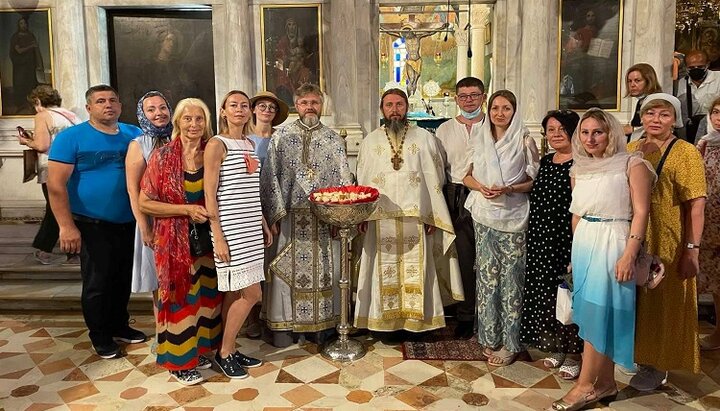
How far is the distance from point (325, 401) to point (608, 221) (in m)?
1.87

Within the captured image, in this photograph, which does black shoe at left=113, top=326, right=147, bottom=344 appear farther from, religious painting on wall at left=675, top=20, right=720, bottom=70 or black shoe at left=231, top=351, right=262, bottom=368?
religious painting on wall at left=675, top=20, right=720, bottom=70

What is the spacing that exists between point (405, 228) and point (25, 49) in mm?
5858

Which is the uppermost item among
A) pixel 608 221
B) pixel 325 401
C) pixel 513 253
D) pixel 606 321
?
pixel 608 221

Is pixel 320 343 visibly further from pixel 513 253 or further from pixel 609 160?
pixel 609 160

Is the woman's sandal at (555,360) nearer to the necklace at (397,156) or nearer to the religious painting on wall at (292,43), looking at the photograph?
the necklace at (397,156)

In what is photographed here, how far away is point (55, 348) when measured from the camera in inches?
172

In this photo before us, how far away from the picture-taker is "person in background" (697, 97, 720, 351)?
151 inches

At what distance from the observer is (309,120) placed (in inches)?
160

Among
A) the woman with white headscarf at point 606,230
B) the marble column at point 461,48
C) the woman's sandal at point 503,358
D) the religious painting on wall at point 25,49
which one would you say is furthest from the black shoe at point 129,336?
the marble column at point 461,48

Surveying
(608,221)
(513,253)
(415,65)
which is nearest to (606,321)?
(608,221)

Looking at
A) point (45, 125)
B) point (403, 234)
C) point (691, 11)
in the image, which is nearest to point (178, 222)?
point (403, 234)

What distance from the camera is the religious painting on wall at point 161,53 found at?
24.6 ft

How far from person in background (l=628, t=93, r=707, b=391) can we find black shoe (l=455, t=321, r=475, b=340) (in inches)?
47.8

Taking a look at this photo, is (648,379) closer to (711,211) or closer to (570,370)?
(570,370)
